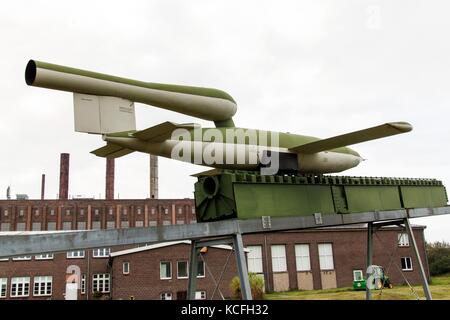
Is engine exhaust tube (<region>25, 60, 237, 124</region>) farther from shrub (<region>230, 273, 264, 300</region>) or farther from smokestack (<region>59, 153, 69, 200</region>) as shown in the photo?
smokestack (<region>59, 153, 69, 200</region>)

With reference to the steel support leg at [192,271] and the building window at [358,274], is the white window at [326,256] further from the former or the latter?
the steel support leg at [192,271]

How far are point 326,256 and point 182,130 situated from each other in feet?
122

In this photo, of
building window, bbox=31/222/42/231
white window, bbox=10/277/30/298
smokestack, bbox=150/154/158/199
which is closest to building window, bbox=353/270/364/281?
smokestack, bbox=150/154/158/199

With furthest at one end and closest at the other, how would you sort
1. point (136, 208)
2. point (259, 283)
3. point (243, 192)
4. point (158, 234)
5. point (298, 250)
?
point (136, 208)
point (298, 250)
point (259, 283)
point (243, 192)
point (158, 234)

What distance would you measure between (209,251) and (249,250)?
4.71 m

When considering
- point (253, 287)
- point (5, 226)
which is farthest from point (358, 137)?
point (5, 226)

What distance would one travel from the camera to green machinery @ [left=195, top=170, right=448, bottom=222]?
44.9 ft

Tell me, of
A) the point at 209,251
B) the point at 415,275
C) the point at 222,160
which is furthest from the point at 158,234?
the point at 415,275

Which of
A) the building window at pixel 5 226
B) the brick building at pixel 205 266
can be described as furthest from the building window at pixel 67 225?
the brick building at pixel 205 266

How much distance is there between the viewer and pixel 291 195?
15.0 metres

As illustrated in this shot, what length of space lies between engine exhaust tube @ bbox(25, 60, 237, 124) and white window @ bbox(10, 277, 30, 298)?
1327 inches
